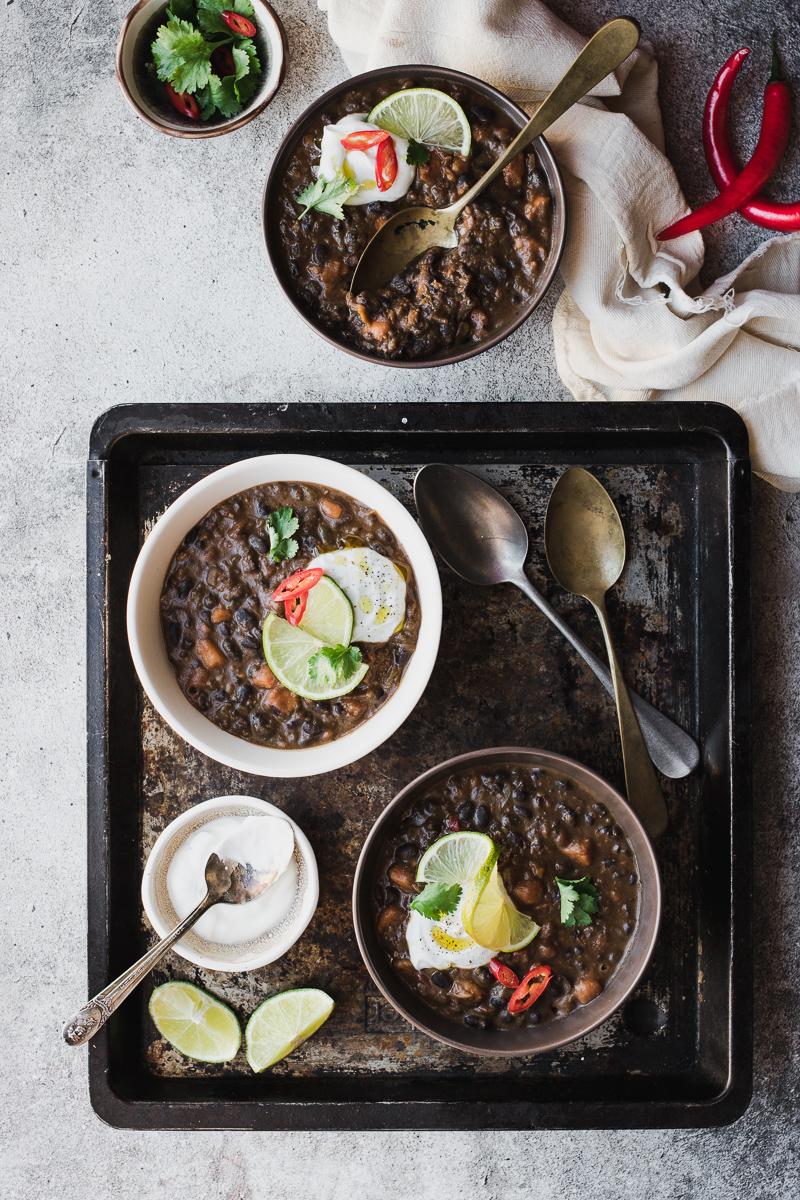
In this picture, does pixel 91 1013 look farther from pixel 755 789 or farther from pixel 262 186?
pixel 262 186

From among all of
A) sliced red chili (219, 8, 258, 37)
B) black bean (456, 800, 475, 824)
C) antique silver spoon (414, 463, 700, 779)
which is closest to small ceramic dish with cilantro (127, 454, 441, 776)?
antique silver spoon (414, 463, 700, 779)

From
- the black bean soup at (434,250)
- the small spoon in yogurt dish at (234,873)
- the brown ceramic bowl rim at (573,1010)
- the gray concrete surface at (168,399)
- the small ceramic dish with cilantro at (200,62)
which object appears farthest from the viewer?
the gray concrete surface at (168,399)

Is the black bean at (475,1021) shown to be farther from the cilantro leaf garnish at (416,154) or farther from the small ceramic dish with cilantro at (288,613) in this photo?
the cilantro leaf garnish at (416,154)

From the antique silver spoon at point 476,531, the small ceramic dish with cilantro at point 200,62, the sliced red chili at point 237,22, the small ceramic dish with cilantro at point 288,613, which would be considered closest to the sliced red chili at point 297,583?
the small ceramic dish with cilantro at point 288,613

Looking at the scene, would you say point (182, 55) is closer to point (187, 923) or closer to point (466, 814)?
point (466, 814)

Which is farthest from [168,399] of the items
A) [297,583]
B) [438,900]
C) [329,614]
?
[438,900]

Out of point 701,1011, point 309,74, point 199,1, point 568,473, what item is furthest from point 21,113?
point 701,1011
